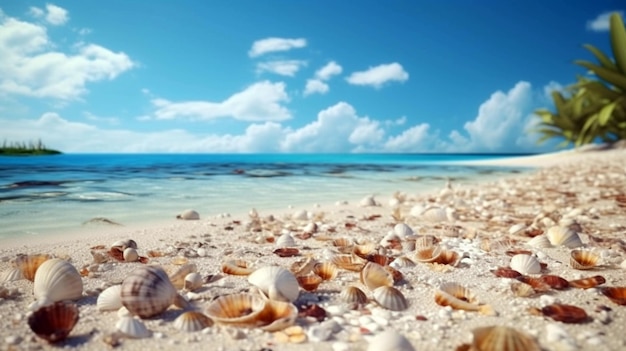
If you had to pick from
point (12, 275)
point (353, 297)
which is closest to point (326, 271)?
point (353, 297)

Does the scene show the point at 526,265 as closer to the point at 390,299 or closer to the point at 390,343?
the point at 390,299

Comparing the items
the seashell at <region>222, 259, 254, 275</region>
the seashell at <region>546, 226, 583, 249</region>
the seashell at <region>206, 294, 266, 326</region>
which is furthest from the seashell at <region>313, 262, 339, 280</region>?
the seashell at <region>546, 226, 583, 249</region>

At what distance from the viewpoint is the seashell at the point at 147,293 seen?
1.73 m

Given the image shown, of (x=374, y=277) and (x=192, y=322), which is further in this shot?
(x=374, y=277)

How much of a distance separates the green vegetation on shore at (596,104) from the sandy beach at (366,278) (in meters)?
11.7

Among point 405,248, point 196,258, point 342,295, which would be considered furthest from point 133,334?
point 405,248

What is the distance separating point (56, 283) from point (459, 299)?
2076 millimetres

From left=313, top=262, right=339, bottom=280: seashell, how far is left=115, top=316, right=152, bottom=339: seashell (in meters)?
1.01

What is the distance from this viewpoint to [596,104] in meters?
21.8

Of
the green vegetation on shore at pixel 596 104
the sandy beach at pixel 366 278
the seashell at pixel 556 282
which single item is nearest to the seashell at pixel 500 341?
the sandy beach at pixel 366 278

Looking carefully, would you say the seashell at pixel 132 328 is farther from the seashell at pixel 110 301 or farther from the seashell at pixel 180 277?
the seashell at pixel 180 277

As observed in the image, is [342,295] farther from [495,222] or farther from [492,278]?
[495,222]

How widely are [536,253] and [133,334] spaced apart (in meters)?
2.84

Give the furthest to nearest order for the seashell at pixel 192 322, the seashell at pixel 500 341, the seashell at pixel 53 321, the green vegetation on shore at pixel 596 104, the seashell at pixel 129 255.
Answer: the green vegetation on shore at pixel 596 104
the seashell at pixel 129 255
the seashell at pixel 192 322
the seashell at pixel 53 321
the seashell at pixel 500 341
